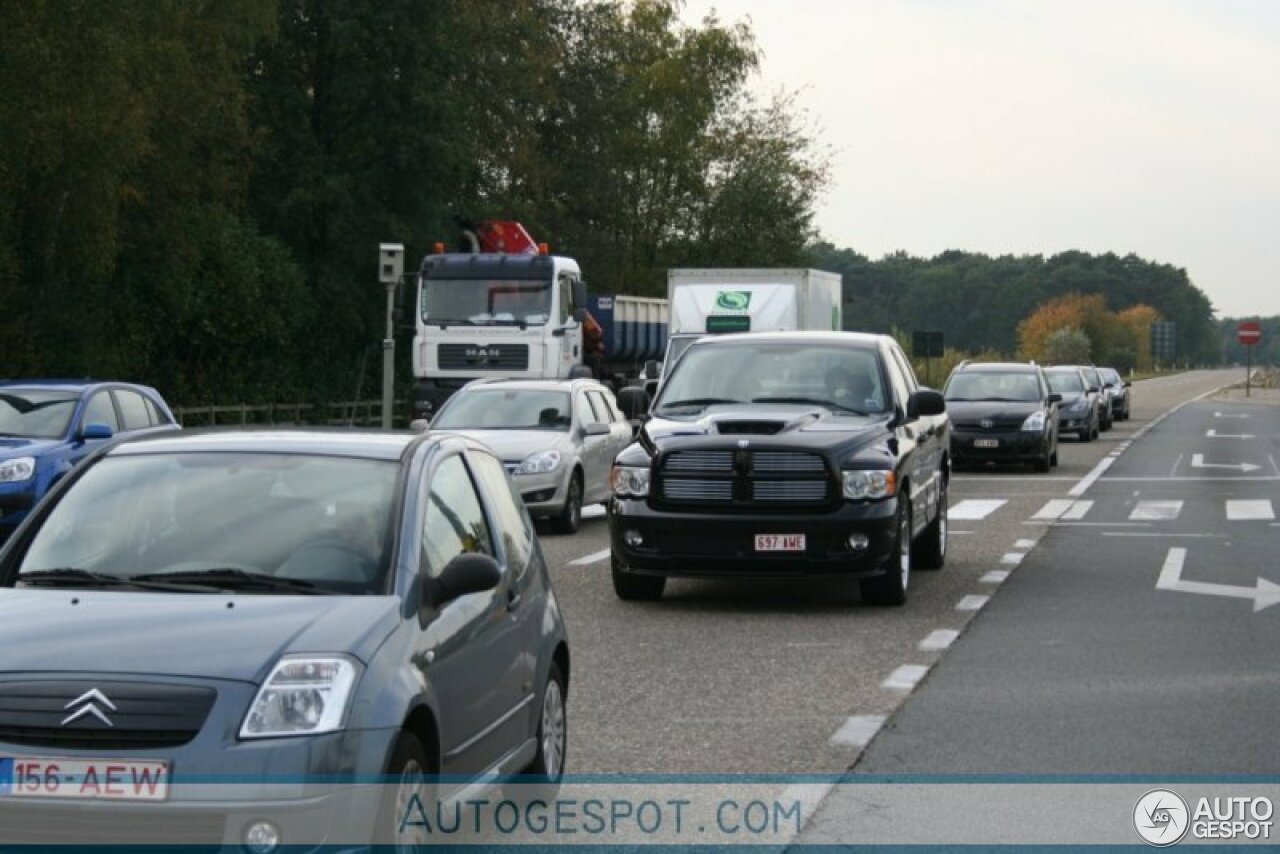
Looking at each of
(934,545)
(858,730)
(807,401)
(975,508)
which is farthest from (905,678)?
(975,508)

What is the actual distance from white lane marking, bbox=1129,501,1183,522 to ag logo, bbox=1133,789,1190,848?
15517mm

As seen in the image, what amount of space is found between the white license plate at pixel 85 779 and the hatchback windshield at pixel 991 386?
30.2 metres

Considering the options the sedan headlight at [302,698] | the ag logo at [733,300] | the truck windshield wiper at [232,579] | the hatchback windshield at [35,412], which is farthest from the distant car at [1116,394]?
the sedan headlight at [302,698]

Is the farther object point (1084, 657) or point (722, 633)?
point (722, 633)

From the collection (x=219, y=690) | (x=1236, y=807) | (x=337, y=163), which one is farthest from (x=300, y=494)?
(x=337, y=163)

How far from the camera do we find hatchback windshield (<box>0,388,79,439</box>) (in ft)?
63.6

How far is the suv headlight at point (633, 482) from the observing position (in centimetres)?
1431

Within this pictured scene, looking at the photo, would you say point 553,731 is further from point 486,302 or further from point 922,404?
point 486,302

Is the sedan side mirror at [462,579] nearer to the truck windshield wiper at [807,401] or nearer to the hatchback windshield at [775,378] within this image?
the hatchback windshield at [775,378]

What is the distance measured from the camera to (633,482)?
1435 centimetres

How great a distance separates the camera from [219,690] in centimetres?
559

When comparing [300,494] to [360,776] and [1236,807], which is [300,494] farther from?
[1236,807]

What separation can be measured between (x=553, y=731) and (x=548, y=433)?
14.0 metres

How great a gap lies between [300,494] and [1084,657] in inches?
245
